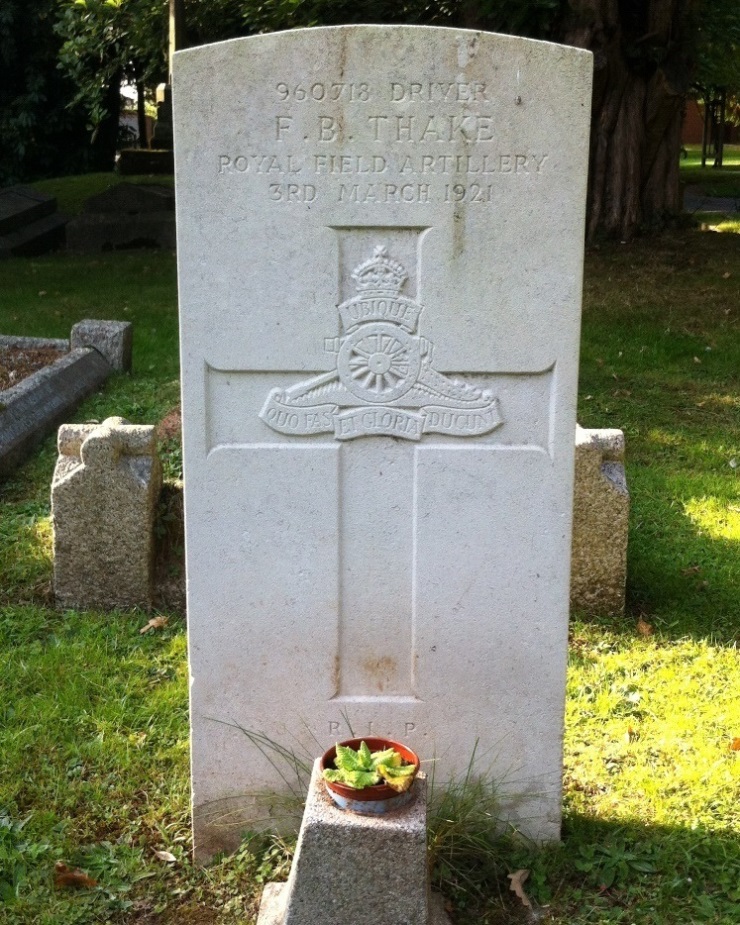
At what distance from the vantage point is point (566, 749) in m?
3.94

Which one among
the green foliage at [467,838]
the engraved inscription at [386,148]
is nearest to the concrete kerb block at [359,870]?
the green foliage at [467,838]

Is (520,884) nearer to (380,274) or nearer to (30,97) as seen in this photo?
(380,274)

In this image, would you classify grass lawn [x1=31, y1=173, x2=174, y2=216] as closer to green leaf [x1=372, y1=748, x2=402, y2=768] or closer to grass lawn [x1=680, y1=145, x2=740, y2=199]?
grass lawn [x1=680, y1=145, x2=740, y2=199]

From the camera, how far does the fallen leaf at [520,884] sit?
3.16 metres

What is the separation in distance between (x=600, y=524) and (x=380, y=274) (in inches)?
85.5

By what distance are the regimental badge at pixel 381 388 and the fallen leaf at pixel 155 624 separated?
2032 millimetres

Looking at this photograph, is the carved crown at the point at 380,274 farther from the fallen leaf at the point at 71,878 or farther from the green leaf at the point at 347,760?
the fallen leaf at the point at 71,878

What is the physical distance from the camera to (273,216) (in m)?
2.98

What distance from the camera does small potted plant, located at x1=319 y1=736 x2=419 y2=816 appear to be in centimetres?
276

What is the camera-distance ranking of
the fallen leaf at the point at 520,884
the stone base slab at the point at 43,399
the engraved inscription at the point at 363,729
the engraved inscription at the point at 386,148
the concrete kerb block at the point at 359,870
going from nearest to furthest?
the concrete kerb block at the point at 359,870
the engraved inscription at the point at 386,148
the fallen leaf at the point at 520,884
the engraved inscription at the point at 363,729
the stone base slab at the point at 43,399

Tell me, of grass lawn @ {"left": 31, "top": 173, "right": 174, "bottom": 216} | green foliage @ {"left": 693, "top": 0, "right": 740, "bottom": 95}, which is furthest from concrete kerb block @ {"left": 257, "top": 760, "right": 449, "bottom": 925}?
grass lawn @ {"left": 31, "top": 173, "right": 174, "bottom": 216}

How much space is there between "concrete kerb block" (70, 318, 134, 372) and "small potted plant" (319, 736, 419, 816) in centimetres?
659

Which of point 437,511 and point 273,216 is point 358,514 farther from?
point 273,216

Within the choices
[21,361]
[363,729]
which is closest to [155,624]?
[363,729]
